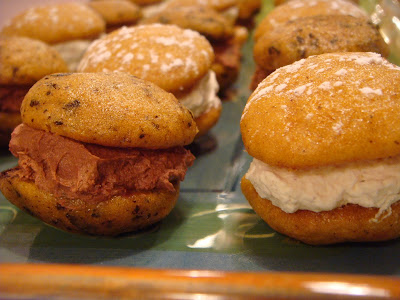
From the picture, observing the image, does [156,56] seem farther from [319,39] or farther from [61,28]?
[61,28]

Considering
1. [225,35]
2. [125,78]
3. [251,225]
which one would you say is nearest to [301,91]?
[251,225]

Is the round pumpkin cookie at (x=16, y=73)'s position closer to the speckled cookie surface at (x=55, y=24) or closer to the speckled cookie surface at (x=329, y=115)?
the speckled cookie surface at (x=55, y=24)

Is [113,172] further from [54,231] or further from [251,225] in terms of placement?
[251,225]

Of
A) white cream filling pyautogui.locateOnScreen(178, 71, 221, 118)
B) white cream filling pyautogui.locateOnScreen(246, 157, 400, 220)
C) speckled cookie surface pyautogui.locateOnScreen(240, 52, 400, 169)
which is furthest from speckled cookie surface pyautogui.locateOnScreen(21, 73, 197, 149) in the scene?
white cream filling pyautogui.locateOnScreen(178, 71, 221, 118)

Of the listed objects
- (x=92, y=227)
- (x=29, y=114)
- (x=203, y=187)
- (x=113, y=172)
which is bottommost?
(x=203, y=187)

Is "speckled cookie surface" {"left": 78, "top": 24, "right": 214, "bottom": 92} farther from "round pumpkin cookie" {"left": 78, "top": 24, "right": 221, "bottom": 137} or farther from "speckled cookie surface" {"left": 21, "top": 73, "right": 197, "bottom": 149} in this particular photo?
"speckled cookie surface" {"left": 21, "top": 73, "right": 197, "bottom": 149}

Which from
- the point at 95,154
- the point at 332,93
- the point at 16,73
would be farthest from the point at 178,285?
the point at 16,73
